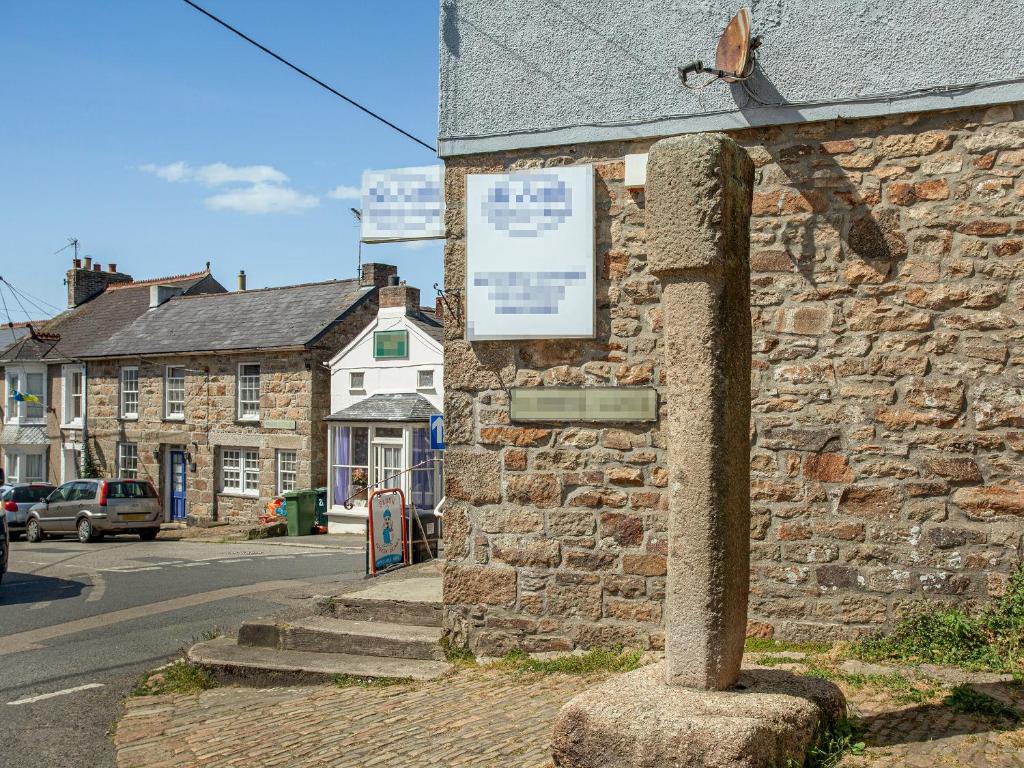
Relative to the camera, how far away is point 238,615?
10750 mm

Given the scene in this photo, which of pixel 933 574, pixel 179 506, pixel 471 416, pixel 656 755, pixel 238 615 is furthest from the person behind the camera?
pixel 179 506

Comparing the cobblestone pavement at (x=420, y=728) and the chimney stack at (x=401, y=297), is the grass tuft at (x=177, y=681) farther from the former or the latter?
the chimney stack at (x=401, y=297)

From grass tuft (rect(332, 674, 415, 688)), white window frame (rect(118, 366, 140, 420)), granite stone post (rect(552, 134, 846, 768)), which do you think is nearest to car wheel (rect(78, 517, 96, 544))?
white window frame (rect(118, 366, 140, 420))

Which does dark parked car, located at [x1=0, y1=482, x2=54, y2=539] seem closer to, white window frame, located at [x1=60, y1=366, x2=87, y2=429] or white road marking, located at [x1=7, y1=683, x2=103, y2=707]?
white window frame, located at [x1=60, y1=366, x2=87, y2=429]

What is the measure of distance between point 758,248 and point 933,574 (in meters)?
2.46

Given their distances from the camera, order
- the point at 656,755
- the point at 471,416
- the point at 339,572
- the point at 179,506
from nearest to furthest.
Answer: the point at 656,755 < the point at 471,416 < the point at 339,572 < the point at 179,506

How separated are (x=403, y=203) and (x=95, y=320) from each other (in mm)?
29416

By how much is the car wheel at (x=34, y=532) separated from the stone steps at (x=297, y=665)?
1756 cm

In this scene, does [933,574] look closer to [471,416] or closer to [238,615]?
[471,416]

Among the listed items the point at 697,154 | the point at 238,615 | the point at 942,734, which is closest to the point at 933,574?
the point at 942,734

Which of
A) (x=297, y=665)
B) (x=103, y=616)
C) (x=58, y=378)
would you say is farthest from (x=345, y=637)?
(x=58, y=378)

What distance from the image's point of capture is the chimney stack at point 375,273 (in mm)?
27047

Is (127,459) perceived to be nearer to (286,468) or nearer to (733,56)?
(286,468)

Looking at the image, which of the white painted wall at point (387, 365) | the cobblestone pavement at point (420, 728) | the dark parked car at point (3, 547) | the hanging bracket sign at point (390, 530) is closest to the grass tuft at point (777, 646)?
the cobblestone pavement at point (420, 728)
